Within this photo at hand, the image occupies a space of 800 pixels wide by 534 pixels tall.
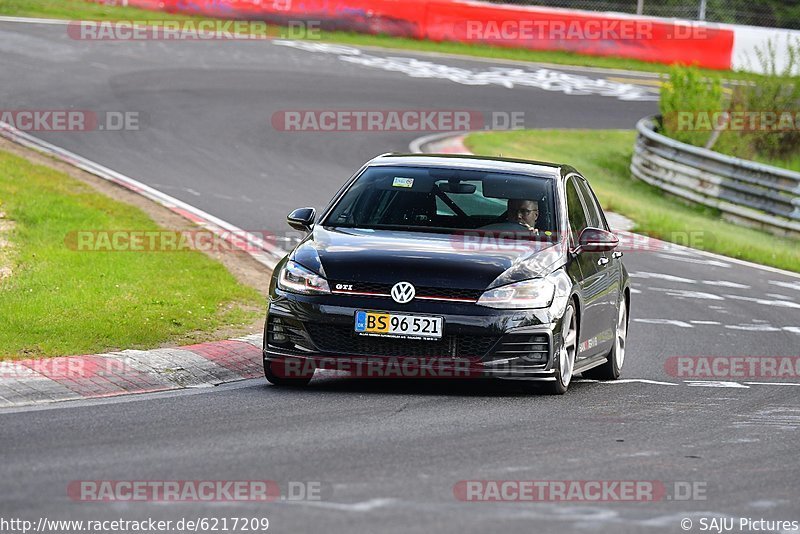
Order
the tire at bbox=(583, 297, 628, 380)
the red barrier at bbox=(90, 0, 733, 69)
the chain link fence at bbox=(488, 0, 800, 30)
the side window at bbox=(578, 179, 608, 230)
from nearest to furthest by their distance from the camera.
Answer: the tire at bbox=(583, 297, 628, 380) → the side window at bbox=(578, 179, 608, 230) → the red barrier at bbox=(90, 0, 733, 69) → the chain link fence at bbox=(488, 0, 800, 30)

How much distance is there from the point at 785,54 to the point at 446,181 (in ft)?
91.2

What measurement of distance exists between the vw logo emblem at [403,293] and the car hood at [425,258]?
4cm

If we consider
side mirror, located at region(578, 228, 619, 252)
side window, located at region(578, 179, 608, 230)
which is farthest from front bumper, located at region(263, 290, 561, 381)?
side window, located at region(578, 179, 608, 230)

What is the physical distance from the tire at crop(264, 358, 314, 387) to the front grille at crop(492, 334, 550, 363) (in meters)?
1.26

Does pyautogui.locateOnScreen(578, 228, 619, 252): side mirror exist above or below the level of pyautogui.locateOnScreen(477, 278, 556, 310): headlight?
above

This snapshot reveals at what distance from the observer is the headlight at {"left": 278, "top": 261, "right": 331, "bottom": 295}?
9.40 meters

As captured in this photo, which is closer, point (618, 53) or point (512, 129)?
point (512, 129)

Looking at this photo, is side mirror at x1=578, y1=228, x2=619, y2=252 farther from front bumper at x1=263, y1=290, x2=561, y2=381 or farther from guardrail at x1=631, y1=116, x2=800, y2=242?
guardrail at x1=631, y1=116, x2=800, y2=242

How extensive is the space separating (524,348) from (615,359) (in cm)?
228

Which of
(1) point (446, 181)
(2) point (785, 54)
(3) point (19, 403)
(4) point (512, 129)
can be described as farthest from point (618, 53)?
(3) point (19, 403)

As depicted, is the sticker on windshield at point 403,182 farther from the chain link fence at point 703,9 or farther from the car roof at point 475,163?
the chain link fence at point 703,9

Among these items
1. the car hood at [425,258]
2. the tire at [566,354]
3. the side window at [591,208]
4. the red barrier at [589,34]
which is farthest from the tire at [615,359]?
the red barrier at [589,34]

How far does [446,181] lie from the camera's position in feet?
34.7

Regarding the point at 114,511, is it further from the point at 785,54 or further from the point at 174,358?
the point at 785,54
